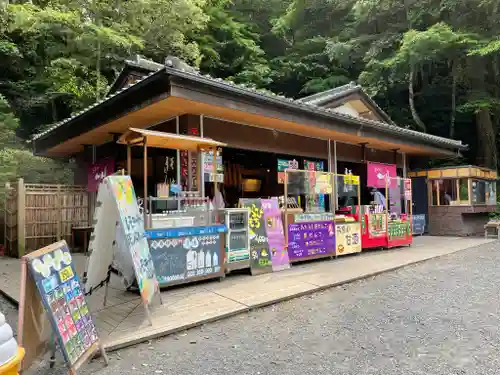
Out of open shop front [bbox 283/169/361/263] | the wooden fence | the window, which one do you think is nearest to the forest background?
the wooden fence

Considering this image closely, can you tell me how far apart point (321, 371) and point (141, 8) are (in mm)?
15482

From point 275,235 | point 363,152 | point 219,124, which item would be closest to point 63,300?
point 275,235

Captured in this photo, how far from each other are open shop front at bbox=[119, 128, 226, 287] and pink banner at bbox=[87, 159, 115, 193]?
3.41 m

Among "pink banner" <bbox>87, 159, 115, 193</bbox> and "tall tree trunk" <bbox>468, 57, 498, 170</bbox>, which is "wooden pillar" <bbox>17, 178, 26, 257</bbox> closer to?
"pink banner" <bbox>87, 159, 115, 193</bbox>

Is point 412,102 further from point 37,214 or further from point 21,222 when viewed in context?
point 21,222

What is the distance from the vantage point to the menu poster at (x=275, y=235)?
6984 millimetres

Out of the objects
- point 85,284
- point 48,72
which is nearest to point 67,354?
point 85,284

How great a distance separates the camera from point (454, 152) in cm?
1365

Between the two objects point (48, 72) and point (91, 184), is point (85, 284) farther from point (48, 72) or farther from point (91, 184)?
point (48, 72)

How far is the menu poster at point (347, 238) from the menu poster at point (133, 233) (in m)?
4.97

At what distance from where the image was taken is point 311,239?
783 cm

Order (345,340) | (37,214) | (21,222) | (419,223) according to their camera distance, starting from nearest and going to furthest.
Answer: (345,340) → (21,222) → (37,214) → (419,223)

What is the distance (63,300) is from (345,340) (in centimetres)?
267

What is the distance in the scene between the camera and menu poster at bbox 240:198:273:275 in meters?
6.64
